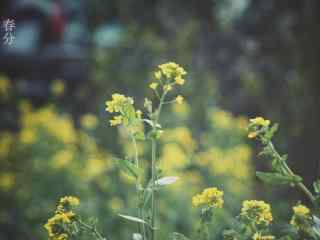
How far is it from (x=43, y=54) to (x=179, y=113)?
205 cm

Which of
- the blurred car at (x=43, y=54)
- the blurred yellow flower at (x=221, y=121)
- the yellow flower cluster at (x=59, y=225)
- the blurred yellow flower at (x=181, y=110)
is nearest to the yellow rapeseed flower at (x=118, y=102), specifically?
the yellow flower cluster at (x=59, y=225)

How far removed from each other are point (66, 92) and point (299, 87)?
8.36ft

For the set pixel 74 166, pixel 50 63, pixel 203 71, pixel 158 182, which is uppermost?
pixel 50 63

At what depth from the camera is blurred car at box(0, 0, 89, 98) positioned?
6145 millimetres

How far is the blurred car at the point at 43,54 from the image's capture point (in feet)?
20.2

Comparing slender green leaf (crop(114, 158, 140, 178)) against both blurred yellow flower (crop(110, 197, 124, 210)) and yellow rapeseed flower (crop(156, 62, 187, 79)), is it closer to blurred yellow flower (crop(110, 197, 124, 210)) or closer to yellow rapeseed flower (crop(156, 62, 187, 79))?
yellow rapeseed flower (crop(156, 62, 187, 79))

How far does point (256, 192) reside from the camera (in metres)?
4.43

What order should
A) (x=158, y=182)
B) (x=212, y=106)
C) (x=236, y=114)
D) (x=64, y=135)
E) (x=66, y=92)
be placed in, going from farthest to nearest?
(x=66, y=92), (x=236, y=114), (x=212, y=106), (x=64, y=135), (x=158, y=182)

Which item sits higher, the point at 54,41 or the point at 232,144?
the point at 54,41

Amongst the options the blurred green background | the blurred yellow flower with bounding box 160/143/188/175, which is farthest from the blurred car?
the blurred yellow flower with bounding box 160/143/188/175

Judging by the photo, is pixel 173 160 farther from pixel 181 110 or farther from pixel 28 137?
pixel 28 137

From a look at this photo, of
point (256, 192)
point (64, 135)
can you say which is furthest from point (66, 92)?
point (256, 192)

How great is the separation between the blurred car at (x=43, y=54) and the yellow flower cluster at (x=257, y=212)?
4.60 m

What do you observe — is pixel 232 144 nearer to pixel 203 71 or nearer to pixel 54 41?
pixel 203 71
